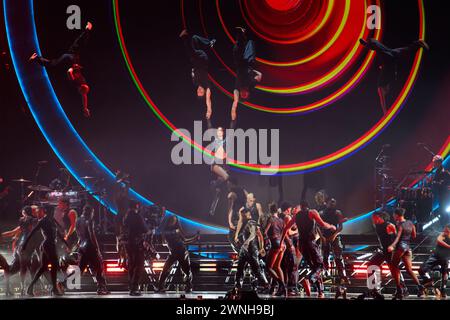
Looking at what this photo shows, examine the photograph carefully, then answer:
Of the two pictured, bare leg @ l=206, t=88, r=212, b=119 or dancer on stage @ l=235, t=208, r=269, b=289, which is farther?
bare leg @ l=206, t=88, r=212, b=119

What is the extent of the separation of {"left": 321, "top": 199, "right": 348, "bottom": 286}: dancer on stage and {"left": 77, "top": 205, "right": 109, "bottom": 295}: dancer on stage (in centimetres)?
380

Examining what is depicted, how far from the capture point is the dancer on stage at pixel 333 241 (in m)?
9.42

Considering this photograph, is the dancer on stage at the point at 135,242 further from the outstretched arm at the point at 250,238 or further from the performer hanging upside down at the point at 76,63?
the performer hanging upside down at the point at 76,63

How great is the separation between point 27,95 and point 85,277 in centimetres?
427

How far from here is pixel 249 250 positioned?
9492 millimetres

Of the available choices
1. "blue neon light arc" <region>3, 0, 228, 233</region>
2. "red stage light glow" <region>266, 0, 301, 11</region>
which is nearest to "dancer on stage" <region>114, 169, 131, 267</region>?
"blue neon light arc" <region>3, 0, 228, 233</region>

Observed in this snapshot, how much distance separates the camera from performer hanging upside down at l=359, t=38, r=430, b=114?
37.4 feet

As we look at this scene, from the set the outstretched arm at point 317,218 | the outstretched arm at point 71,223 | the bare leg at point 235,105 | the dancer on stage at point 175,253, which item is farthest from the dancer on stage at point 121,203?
the outstretched arm at point 317,218

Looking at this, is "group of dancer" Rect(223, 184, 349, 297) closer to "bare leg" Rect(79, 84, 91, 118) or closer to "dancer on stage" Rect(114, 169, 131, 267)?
"dancer on stage" Rect(114, 169, 131, 267)

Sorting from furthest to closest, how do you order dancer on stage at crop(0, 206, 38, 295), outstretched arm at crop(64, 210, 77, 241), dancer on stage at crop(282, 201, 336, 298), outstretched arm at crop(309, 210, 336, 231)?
1. outstretched arm at crop(64, 210, 77, 241)
2. dancer on stage at crop(0, 206, 38, 295)
3. outstretched arm at crop(309, 210, 336, 231)
4. dancer on stage at crop(282, 201, 336, 298)
